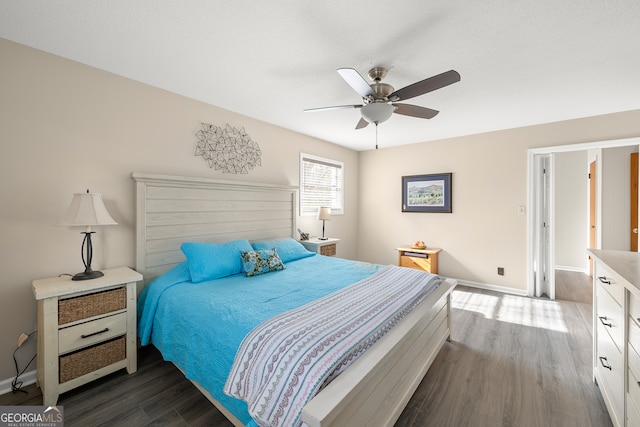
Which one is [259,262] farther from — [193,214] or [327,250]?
[327,250]

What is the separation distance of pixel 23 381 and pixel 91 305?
81 centimetres

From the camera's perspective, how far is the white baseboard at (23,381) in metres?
1.89

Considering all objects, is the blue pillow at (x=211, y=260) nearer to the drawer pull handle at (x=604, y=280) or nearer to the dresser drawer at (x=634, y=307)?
the dresser drawer at (x=634, y=307)

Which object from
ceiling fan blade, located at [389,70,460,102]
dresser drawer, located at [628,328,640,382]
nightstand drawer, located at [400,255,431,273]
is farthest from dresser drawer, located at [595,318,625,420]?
nightstand drawer, located at [400,255,431,273]

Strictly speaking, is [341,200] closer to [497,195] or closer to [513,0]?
[497,195]

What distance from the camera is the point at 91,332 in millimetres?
1900

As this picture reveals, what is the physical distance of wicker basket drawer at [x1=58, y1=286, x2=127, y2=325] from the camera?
1794mm

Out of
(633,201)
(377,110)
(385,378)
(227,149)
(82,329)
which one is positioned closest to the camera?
(385,378)

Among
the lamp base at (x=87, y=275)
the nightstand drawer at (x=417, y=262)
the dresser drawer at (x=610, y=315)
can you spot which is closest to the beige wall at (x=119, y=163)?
the lamp base at (x=87, y=275)

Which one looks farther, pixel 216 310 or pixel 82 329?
pixel 82 329

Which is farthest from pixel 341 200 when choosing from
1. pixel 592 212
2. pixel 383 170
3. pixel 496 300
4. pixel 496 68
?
pixel 592 212

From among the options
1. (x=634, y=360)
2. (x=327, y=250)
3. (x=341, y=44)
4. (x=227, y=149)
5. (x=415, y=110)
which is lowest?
(x=634, y=360)

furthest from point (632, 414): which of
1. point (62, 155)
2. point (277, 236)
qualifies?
point (62, 155)

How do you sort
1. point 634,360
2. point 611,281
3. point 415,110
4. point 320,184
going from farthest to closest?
point 320,184 → point 415,110 → point 611,281 → point 634,360
